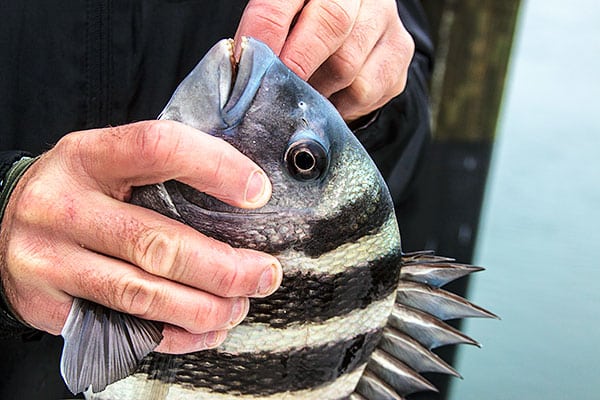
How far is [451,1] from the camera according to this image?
2.88 metres

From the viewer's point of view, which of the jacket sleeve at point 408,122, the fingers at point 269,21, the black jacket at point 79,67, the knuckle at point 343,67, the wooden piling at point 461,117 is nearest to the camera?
the fingers at point 269,21

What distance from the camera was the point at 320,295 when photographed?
2.90 feet

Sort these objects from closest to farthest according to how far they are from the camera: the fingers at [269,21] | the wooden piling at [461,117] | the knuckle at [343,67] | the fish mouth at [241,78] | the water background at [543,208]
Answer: the fish mouth at [241,78], the fingers at [269,21], the knuckle at [343,67], the water background at [543,208], the wooden piling at [461,117]

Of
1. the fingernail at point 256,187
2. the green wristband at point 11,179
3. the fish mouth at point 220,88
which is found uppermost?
the fish mouth at point 220,88

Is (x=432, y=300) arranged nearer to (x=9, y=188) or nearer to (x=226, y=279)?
(x=226, y=279)

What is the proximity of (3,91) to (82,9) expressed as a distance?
0.71 feet

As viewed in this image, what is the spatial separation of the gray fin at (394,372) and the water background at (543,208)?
4.83 ft

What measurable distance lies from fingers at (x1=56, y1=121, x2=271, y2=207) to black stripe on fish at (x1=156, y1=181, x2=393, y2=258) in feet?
0.15

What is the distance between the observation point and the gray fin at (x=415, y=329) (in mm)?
1070

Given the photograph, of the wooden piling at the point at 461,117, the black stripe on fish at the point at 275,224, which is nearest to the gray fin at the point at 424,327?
the black stripe on fish at the point at 275,224

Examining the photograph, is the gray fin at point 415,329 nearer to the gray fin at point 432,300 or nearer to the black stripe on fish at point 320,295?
the gray fin at point 432,300

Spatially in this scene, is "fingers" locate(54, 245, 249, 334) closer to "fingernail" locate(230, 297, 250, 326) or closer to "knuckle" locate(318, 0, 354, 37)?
"fingernail" locate(230, 297, 250, 326)

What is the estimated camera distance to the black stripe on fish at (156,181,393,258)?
0.81 meters

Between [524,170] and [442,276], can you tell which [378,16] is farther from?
[524,170]
